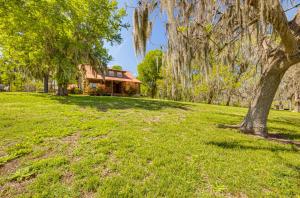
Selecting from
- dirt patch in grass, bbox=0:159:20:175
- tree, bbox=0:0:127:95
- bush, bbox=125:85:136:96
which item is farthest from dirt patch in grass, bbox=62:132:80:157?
bush, bbox=125:85:136:96

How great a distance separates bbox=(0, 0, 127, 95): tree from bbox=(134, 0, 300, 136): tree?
302 inches

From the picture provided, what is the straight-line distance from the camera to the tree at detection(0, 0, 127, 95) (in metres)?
8.63

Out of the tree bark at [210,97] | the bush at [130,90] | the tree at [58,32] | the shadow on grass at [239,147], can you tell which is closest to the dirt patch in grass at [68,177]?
the shadow on grass at [239,147]

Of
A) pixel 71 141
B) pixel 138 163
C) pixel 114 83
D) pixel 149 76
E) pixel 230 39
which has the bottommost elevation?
pixel 138 163

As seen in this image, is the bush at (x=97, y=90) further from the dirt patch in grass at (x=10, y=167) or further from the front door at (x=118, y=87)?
the dirt patch in grass at (x=10, y=167)

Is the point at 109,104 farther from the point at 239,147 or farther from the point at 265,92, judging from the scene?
the point at 265,92

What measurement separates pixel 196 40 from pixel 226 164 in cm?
388

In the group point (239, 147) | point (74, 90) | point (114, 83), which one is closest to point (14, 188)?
point (239, 147)

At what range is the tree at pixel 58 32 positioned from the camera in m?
8.63

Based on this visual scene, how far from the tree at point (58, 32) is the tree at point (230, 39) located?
25.2 ft

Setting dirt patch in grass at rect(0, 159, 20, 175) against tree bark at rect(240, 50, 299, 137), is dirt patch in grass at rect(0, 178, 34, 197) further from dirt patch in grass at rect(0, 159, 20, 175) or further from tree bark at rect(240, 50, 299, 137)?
tree bark at rect(240, 50, 299, 137)

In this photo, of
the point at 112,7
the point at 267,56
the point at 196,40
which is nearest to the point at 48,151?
the point at 196,40

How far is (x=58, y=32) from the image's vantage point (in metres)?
10.6

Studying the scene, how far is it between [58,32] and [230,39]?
10.4 meters
